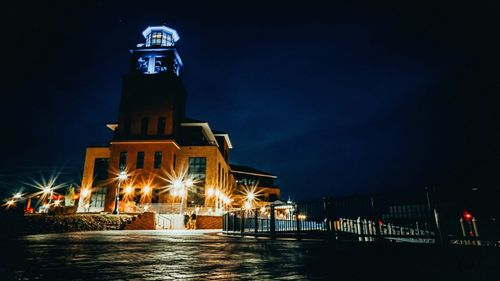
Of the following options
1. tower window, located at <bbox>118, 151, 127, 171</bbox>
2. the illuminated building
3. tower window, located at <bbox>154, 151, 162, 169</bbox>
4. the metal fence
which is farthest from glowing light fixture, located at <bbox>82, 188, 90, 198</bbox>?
the metal fence

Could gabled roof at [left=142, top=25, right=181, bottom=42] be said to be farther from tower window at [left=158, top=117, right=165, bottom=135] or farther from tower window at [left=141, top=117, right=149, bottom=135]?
tower window at [left=158, top=117, right=165, bottom=135]

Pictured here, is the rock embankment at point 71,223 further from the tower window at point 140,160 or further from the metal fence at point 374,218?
the tower window at point 140,160

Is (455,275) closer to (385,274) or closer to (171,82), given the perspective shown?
(385,274)

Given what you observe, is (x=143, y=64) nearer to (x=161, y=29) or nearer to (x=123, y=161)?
(x=161, y=29)

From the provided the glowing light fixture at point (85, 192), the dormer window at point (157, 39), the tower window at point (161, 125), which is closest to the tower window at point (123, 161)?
the tower window at point (161, 125)

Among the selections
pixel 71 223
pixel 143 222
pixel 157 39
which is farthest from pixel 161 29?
pixel 71 223

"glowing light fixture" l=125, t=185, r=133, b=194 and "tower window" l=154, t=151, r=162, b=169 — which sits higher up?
"tower window" l=154, t=151, r=162, b=169

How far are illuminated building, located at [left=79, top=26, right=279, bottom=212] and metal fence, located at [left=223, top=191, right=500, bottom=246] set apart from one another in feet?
83.9

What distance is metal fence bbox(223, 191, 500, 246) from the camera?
22.2ft

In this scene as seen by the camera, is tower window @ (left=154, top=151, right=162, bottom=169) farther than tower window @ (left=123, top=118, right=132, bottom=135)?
No

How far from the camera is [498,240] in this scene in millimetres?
6512

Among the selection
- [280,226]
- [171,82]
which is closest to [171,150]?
[171,82]

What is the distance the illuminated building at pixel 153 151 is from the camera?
36531 mm

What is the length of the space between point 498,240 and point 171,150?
35907 mm
